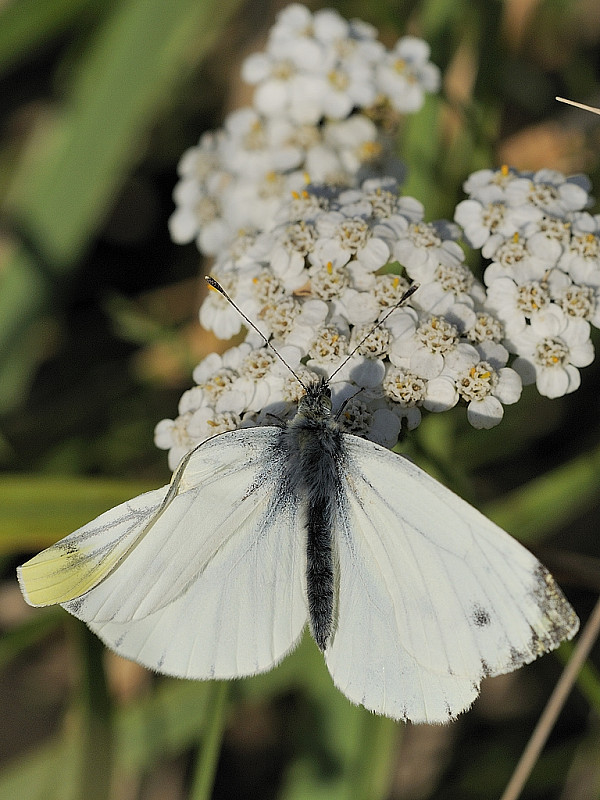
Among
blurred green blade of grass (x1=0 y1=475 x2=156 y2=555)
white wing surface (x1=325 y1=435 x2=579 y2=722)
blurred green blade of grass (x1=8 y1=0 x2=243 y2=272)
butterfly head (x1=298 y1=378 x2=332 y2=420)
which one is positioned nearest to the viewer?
white wing surface (x1=325 y1=435 x2=579 y2=722)

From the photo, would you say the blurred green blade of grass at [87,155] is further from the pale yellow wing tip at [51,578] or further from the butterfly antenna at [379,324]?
the pale yellow wing tip at [51,578]

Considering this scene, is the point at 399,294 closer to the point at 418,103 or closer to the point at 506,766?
the point at 418,103

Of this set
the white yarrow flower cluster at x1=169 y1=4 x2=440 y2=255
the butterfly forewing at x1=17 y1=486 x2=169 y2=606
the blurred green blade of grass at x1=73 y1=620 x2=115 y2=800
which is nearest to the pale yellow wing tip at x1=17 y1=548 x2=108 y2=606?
the butterfly forewing at x1=17 y1=486 x2=169 y2=606

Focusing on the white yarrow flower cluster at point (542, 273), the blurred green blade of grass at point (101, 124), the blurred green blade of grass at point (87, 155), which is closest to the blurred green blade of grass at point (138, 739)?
the blurred green blade of grass at point (87, 155)

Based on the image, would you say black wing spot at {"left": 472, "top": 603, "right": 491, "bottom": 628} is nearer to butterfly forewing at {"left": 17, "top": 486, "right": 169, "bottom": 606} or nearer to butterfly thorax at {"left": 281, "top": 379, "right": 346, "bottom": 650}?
butterfly thorax at {"left": 281, "top": 379, "right": 346, "bottom": 650}

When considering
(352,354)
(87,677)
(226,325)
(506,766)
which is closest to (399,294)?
(352,354)

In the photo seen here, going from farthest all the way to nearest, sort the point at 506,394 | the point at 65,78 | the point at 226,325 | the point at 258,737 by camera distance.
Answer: the point at 65,78, the point at 258,737, the point at 226,325, the point at 506,394
